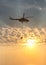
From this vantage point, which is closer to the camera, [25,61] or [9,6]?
[9,6]

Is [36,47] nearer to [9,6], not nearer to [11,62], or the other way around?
[11,62]

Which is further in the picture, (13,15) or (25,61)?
(25,61)

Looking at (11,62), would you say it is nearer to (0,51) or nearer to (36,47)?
(0,51)

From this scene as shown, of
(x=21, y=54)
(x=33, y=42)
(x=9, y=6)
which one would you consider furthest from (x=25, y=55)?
(x=9, y=6)

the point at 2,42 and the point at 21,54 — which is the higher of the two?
the point at 2,42

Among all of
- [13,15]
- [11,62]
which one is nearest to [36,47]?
[11,62]

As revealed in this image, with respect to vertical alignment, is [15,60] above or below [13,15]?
below

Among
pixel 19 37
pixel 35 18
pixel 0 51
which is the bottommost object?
pixel 0 51

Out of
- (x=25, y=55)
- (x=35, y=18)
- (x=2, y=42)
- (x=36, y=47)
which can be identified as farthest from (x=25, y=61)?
(x=35, y=18)
